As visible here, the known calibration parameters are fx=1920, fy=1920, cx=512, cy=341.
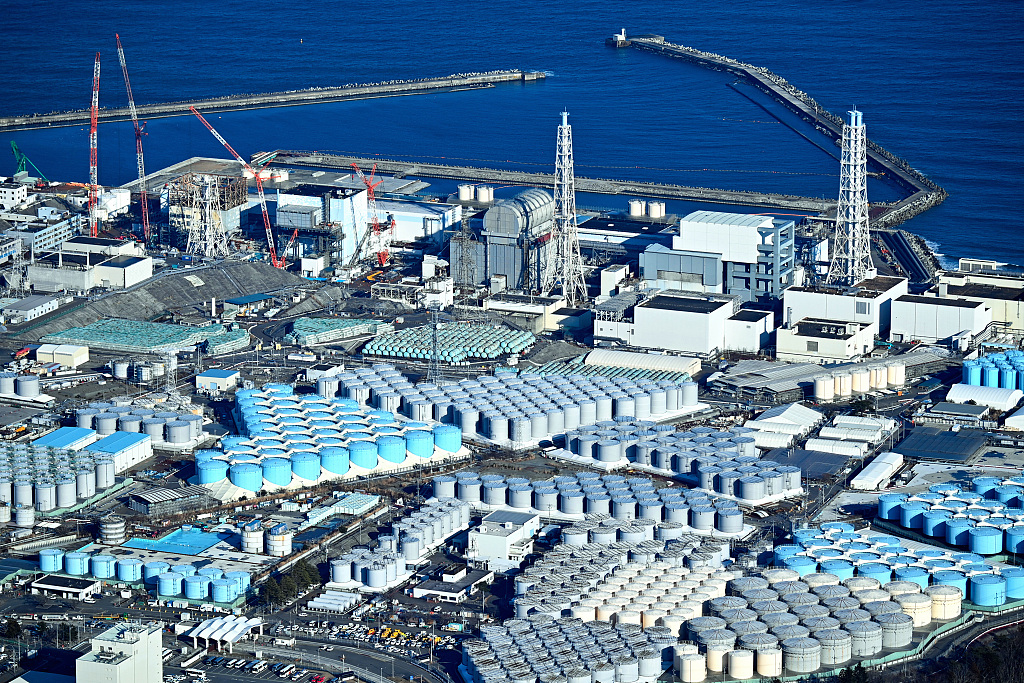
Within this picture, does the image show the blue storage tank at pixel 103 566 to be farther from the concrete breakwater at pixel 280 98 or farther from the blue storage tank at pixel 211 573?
the concrete breakwater at pixel 280 98

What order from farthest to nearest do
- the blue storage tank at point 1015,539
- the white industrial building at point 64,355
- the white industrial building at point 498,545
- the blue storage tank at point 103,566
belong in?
1. the white industrial building at point 64,355
2. the blue storage tank at point 1015,539
3. the white industrial building at point 498,545
4. the blue storage tank at point 103,566

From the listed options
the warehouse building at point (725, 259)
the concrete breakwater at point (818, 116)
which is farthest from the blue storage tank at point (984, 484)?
the concrete breakwater at point (818, 116)

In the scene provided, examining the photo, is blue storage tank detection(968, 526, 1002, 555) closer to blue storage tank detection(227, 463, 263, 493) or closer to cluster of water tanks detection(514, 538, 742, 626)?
cluster of water tanks detection(514, 538, 742, 626)

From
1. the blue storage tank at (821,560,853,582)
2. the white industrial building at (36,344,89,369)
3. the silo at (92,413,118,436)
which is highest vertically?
the white industrial building at (36,344,89,369)

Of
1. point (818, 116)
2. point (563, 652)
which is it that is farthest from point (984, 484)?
point (818, 116)

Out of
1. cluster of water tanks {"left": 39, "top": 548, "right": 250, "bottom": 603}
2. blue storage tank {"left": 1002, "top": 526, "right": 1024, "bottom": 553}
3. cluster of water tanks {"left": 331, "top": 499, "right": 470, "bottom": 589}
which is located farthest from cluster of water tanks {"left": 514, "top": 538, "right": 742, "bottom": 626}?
blue storage tank {"left": 1002, "top": 526, "right": 1024, "bottom": 553}

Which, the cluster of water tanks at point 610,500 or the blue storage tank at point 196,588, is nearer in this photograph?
the blue storage tank at point 196,588

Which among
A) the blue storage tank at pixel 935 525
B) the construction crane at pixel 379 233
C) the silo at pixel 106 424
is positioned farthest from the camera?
the construction crane at pixel 379 233
